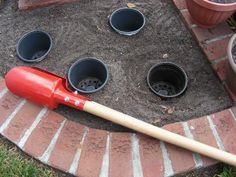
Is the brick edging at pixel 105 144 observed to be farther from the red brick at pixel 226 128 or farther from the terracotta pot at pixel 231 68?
the terracotta pot at pixel 231 68

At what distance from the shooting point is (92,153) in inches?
56.6

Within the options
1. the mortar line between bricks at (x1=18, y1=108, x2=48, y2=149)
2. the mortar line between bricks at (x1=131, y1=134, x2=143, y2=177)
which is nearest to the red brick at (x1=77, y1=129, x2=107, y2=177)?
the mortar line between bricks at (x1=131, y1=134, x2=143, y2=177)

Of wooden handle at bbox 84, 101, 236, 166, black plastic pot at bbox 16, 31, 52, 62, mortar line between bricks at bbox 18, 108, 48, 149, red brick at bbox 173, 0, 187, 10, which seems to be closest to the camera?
wooden handle at bbox 84, 101, 236, 166

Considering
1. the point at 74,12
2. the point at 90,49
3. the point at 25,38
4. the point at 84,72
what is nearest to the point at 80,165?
the point at 84,72

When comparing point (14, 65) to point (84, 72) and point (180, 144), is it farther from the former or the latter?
point (180, 144)

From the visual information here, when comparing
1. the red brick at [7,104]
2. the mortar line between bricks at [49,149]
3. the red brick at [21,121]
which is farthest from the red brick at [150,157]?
the red brick at [7,104]

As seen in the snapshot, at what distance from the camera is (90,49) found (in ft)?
5.63

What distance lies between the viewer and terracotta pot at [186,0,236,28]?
1.53 meters

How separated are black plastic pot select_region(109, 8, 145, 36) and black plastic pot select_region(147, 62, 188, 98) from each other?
0.78 feet

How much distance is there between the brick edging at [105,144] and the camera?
141 cm

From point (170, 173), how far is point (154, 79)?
494 mm

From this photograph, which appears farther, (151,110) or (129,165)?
(151,110)

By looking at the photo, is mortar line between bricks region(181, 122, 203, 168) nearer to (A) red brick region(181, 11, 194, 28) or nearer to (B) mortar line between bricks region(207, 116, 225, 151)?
(B) mortar line between bricks region(207, 116, 225, 151)

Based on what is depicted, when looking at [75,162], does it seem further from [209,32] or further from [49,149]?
[209,32]
